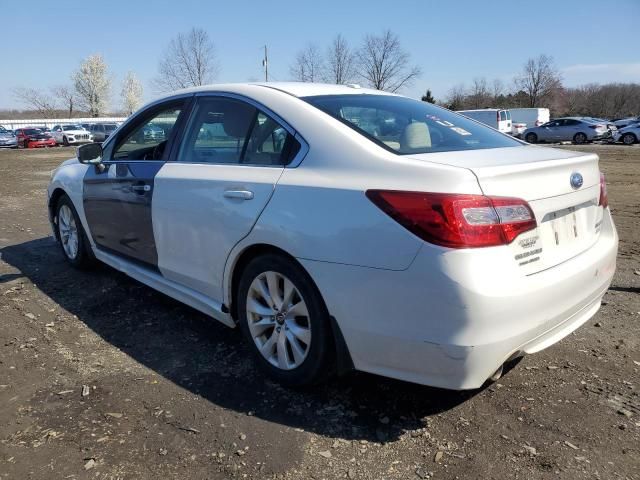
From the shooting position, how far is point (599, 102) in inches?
2682

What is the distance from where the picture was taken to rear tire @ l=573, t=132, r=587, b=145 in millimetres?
30292

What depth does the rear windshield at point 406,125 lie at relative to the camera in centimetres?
286

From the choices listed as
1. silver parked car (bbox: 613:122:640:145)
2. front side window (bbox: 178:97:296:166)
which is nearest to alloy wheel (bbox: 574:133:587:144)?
silver parked car (bbox: 613:122:640:145)

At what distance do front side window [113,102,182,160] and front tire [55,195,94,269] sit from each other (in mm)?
972

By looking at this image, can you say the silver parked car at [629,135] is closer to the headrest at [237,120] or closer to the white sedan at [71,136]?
the headrest at [237,120]

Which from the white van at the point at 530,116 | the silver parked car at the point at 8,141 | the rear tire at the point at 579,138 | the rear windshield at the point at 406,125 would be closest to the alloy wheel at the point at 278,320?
the rear windshield at the point at 406,125

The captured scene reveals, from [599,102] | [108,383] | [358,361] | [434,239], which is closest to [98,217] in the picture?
[108,383]

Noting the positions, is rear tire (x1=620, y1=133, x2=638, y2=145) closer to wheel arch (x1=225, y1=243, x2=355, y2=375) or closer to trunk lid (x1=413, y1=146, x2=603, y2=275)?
trunk lid (x1=413, y1=146, x2=603, y2=275)

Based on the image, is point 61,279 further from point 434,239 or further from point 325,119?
point 434,239

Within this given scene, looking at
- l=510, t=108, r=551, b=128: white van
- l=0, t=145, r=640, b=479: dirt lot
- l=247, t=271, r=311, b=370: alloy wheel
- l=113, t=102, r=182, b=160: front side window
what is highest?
l=510, t=108, r=551, b=128: white van

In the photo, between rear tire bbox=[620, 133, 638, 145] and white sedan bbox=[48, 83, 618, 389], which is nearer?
white sedan bbox=[48, 83, 618, 389]

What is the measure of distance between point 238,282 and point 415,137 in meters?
1.33

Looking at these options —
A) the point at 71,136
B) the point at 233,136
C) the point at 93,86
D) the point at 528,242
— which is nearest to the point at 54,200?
the point at 233,136

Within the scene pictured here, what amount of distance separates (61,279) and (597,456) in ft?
15.0
